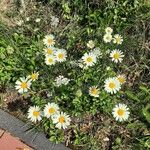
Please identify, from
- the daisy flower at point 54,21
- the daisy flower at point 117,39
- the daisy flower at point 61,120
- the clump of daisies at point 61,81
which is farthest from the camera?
the daisy flower at point 54,21

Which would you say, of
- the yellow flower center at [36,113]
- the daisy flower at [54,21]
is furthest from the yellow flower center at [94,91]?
the daisy flower at [54,21]

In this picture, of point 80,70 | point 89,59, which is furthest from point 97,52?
point 80,70

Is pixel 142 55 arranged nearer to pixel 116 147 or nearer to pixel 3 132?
pixel 116 147

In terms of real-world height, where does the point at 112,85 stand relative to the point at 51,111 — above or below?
above

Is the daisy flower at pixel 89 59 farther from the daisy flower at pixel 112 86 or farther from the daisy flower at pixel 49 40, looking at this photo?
the daisy flower at pixel 49 40

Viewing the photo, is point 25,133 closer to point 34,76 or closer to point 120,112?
point 34,76

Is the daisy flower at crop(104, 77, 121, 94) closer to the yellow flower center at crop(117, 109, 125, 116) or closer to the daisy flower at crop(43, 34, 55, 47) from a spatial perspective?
the yellow flower center at crop(117, 109, 125, 116)

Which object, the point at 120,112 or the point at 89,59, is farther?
the point at 89,59
